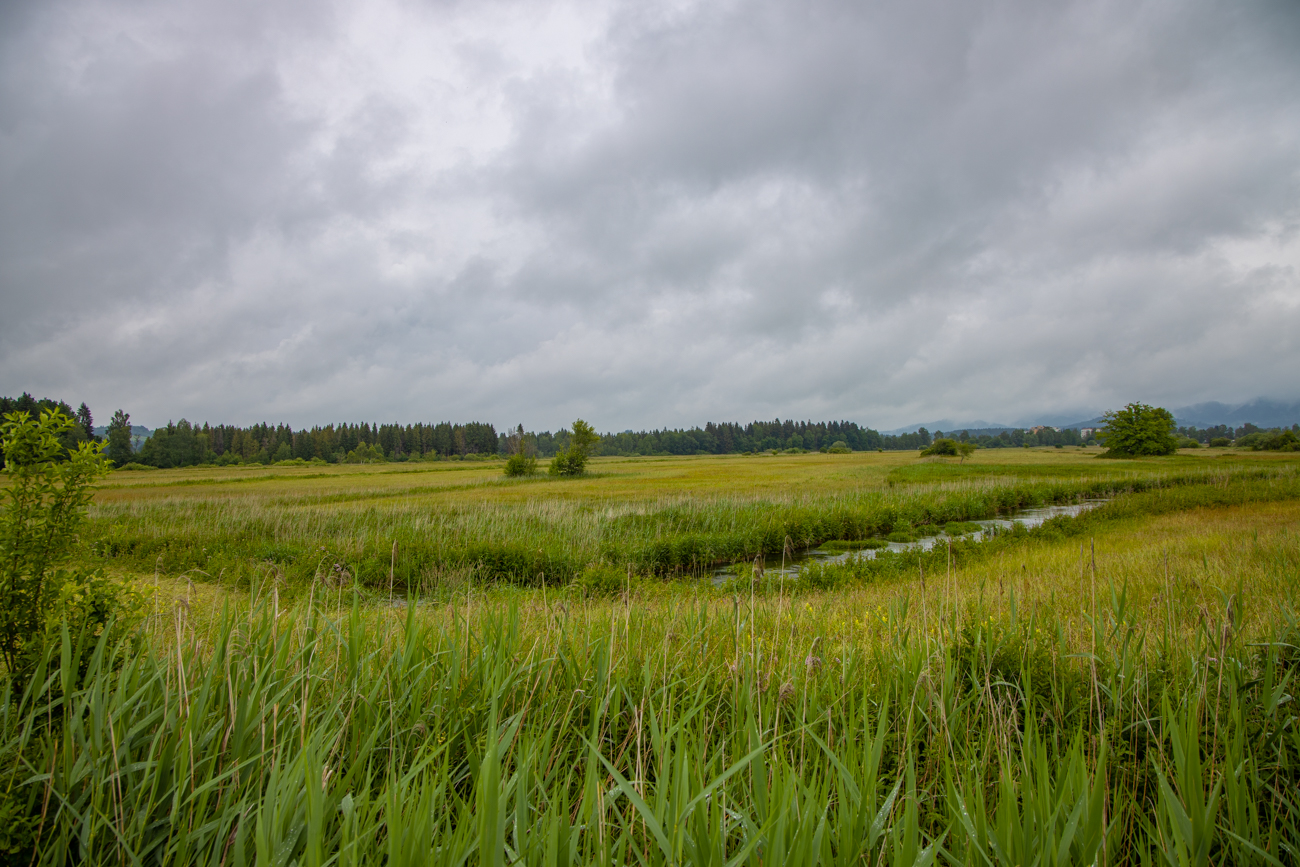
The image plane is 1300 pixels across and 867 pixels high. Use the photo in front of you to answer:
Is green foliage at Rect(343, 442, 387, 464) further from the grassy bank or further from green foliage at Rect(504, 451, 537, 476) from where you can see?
the grassy bank

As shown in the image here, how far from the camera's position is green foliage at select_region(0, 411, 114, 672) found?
11.7 feet

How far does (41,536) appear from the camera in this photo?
3.78 metres

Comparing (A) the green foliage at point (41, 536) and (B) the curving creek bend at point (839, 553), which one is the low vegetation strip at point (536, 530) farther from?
(A) the green foliage at point (41, 536)

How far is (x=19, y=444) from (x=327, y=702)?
10.4 feet

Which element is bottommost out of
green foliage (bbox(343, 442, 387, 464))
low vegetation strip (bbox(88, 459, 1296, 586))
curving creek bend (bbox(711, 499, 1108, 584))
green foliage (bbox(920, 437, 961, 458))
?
curving creek bend (bbox(711, 499, 1108, 584))

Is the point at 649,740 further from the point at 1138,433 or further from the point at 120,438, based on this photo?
the point at 120,438

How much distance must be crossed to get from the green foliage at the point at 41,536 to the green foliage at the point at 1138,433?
101m

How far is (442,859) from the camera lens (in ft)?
6.07

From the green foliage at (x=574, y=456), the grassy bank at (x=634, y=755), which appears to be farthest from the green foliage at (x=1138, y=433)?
the grassy bank at (x=634, y=755)

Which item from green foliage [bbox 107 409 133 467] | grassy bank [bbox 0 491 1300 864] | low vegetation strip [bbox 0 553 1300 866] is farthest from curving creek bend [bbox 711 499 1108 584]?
green foliage [bbox 107 409 133 467]

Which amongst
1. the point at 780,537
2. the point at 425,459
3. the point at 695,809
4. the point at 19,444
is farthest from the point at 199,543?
the point at 425,459

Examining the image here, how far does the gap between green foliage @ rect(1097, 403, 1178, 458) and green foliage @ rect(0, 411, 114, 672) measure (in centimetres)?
10052

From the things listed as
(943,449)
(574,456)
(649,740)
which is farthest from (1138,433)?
(649,740)

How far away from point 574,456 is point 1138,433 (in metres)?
82.1
